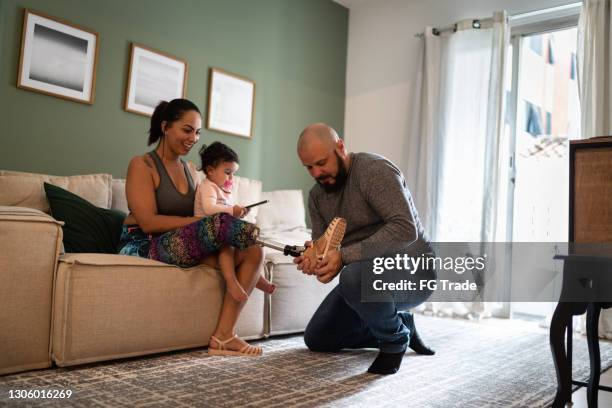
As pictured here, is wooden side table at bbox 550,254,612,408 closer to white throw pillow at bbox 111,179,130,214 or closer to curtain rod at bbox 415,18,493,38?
white throw pillow at bbox 111,179,130,214

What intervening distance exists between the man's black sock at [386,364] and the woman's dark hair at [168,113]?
1.36 m

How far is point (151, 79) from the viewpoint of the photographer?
3.38 m

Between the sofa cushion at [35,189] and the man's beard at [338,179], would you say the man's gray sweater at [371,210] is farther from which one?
the sofa cushion at [35,189]

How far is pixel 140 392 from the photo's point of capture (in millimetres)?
1662

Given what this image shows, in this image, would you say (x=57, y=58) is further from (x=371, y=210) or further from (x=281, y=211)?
(x=371, y=210)

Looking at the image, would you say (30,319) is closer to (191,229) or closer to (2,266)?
(2,266)

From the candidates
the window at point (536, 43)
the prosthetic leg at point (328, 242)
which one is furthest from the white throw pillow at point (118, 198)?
the window at point (536, 43)

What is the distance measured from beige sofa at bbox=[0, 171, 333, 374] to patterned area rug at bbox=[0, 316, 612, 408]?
2.6 inches

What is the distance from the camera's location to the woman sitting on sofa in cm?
218

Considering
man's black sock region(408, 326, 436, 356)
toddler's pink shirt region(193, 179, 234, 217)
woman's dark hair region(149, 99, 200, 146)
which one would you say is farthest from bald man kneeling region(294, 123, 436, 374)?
woman's dark hair region(149, 99, 200, 146)

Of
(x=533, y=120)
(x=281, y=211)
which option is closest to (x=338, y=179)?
(x=281, y=211)

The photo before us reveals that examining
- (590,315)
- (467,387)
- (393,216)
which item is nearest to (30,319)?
(393,216)

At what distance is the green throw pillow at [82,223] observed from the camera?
227 cm

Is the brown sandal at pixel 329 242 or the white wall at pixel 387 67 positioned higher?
the white wall at pixel 387 67
